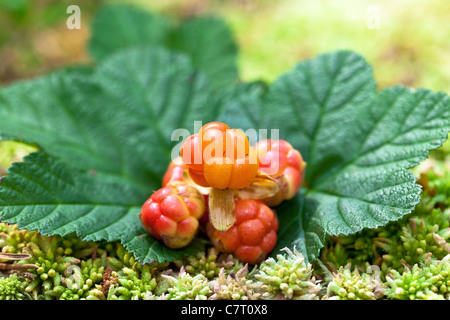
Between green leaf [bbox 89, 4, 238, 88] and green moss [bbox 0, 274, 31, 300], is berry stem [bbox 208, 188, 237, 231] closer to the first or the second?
green moss [bbox 0, 274, 31, 300]

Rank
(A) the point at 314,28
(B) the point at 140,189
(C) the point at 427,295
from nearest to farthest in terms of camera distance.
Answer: (C) the point at 427,295 → (B) the point at 140,189 → (A) the point at 314,28

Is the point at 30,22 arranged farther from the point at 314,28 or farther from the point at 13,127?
the point at 314,28

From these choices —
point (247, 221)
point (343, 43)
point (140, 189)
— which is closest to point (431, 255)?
point (247, 221)

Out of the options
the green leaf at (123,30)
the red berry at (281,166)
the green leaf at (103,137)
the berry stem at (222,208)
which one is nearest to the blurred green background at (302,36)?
the green leaf at (123,30)

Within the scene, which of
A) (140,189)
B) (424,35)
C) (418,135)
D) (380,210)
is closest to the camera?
(380,210)

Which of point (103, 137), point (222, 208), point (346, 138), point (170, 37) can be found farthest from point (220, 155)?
point (170, 37)

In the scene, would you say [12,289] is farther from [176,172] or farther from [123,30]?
[123,30]
